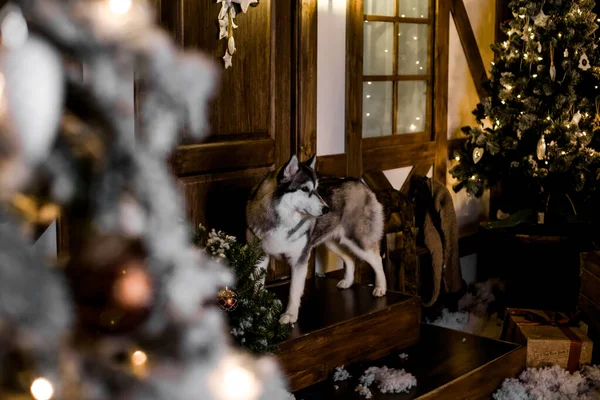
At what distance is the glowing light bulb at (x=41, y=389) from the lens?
38.3 inches

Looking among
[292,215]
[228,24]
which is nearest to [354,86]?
[228,24]

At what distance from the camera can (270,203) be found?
2.93 meters

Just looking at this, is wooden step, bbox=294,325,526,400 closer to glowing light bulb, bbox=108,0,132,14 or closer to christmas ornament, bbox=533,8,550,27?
christmas ornament, bbox=533,8,550,27

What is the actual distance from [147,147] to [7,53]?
203mm

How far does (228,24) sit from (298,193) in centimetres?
87

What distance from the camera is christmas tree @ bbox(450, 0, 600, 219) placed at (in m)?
4.32

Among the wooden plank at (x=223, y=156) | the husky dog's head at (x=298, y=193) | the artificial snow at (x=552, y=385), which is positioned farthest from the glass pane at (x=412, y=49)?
the artificial snow at (x=552, y=385)

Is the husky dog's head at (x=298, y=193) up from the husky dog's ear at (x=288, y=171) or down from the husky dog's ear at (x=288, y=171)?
down

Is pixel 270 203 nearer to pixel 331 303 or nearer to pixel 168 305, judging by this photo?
pixel 331 303

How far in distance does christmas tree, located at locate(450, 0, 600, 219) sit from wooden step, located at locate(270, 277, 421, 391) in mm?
1441

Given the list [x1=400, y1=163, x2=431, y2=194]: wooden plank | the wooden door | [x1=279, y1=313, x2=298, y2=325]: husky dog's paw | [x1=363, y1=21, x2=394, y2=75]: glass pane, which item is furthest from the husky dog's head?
[x1=400, y1=163, x2=431, y2=194]: wooden plank

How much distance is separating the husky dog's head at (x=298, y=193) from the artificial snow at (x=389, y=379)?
65 centimetres

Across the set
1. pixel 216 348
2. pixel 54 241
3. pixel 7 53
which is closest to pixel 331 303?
pixel 54 241

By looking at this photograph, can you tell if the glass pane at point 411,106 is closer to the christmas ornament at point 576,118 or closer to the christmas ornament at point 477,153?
the christmas ornament at point 477,153
